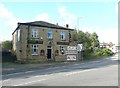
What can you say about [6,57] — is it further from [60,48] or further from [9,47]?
[9,47]

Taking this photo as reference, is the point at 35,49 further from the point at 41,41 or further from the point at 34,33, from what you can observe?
the point at 34,33

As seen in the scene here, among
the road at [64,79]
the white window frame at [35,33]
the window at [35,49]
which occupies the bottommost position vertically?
the road at [64,79]

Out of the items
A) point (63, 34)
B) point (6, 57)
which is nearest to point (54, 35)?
point (63, 34)

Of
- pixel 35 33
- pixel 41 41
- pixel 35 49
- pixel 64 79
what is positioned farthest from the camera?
pixel 41 41

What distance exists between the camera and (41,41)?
45.2 m

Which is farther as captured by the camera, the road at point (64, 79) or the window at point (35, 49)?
the window at point (35, 49)

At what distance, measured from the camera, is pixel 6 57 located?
1743 inches

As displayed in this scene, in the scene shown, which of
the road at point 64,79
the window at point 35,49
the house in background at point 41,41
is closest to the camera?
the road at point 64,79

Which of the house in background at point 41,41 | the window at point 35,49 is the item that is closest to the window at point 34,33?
the house in background at point 41,41

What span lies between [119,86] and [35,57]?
32.5 meters

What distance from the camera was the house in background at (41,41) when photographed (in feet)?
143

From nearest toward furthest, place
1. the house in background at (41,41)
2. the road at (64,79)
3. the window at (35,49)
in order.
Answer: the road at (64,79), the house in background at (41,41), the window at (35,49)

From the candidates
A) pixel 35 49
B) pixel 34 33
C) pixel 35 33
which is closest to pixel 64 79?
pixel 35 49

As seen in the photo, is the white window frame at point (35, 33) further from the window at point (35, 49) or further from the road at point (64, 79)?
the road at point (64, 79)
